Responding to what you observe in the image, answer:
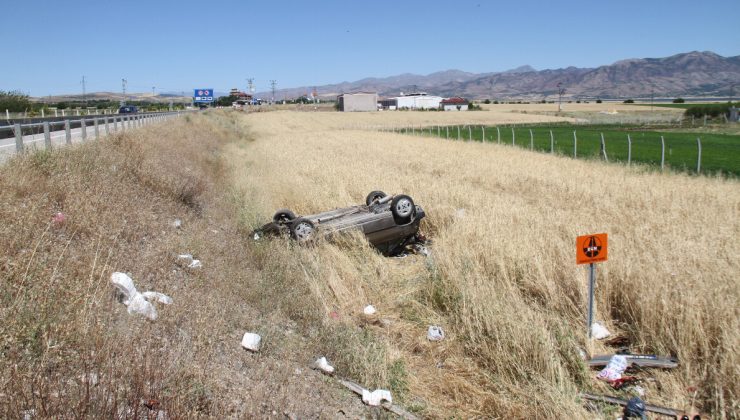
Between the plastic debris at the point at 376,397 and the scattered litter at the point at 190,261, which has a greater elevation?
the scattered litter at the point at 190,261

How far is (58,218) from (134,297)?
2082 mm

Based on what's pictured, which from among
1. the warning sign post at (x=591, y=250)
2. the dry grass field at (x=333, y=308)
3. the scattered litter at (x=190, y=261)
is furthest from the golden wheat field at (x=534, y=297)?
the scattered litter at (x=190, y=261)

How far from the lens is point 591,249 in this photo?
588 centimetres


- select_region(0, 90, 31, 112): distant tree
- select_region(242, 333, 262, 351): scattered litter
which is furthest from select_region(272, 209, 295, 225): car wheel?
select_region(0, 90, 31, 112): distant tree

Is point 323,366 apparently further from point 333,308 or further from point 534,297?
point 534,297

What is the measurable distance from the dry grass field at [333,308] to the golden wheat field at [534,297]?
0.03 metres

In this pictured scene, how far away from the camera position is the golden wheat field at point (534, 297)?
5.33 metres

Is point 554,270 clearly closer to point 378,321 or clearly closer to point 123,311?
point 378,321

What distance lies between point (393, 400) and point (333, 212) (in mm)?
5803

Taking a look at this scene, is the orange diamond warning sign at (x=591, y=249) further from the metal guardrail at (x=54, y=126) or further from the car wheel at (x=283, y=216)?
the metal guardrail at (x=54, y=126)

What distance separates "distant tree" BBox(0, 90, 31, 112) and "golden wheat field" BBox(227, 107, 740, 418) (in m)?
58.2

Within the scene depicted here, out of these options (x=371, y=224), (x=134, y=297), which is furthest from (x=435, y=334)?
(x=371, y=224)

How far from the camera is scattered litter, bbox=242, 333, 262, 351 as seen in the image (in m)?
5.66

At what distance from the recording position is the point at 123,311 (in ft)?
17.5
